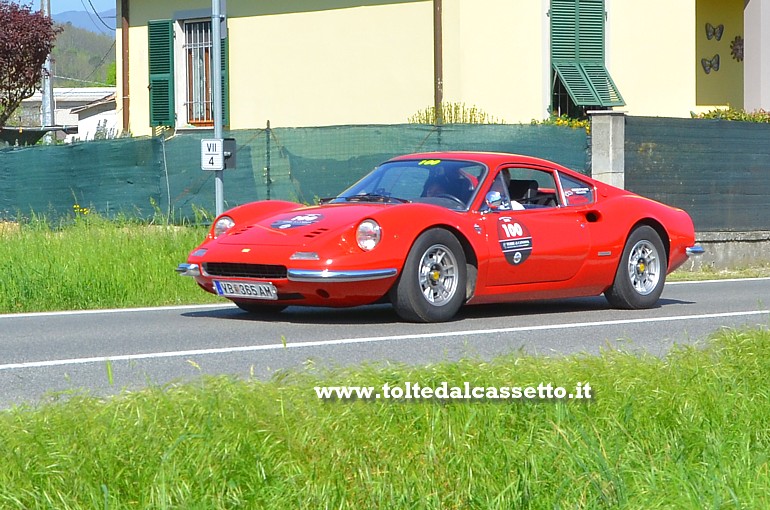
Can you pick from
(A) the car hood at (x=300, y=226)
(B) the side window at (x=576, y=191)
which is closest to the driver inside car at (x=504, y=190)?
(B) the side window at (x=576, y=191)

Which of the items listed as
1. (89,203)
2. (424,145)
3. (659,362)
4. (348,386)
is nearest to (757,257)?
(424,145)

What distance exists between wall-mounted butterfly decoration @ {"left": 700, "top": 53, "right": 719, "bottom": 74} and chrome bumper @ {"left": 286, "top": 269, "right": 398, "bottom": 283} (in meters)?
16.8

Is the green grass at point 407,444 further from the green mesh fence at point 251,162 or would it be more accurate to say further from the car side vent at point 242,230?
the green mesh fence at point 251,162

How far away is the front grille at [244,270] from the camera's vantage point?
374 inches

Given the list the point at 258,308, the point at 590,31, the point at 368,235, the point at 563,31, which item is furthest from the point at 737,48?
the point at 368,235

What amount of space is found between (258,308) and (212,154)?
5.55 m

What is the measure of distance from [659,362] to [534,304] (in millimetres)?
4897

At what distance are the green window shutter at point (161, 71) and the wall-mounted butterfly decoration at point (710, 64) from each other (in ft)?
33.0

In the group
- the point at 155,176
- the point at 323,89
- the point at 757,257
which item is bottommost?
the point at 757,257

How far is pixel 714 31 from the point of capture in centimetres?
2511

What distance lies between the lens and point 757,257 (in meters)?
20.2

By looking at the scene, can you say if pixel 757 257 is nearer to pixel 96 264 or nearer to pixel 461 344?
pixel 96 264

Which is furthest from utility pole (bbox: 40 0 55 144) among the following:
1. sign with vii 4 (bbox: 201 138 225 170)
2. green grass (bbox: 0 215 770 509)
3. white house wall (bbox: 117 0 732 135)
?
green grass (bbox: 0 215 770 509)

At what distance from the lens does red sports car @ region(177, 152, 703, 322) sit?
31.1 feet
